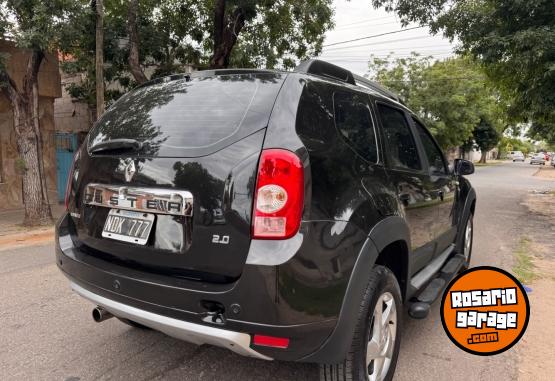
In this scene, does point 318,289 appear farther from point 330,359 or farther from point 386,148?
point 386,148

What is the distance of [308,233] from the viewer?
6.12ft

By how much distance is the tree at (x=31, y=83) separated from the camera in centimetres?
752

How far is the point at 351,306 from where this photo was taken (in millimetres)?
2012

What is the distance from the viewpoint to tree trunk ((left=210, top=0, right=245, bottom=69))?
11.5 m

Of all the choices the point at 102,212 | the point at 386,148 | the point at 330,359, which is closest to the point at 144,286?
the point at 102,212

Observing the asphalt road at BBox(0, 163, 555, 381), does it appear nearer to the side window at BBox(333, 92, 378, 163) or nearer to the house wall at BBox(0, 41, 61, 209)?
the side window at BBox(333, 92, 378, 163)

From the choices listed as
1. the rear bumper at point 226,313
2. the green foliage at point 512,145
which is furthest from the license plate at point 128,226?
the green foliage at point 512,145

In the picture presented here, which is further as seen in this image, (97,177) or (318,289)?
(97,177)

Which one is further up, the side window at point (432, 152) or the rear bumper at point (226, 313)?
Result: the side window at point (432, 152)

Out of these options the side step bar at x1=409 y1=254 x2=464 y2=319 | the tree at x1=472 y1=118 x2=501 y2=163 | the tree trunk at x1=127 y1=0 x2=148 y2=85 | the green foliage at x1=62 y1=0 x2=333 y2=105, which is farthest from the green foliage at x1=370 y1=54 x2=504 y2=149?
the side step bar at x1=409 y1=254 x2=464 y2=319

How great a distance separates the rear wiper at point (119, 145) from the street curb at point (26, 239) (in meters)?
5.47

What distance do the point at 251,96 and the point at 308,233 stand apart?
789 millimetres

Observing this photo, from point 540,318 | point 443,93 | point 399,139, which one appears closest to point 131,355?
point 399,139

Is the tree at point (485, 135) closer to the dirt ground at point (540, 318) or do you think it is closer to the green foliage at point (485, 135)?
the green foliage at point (485, 135)
